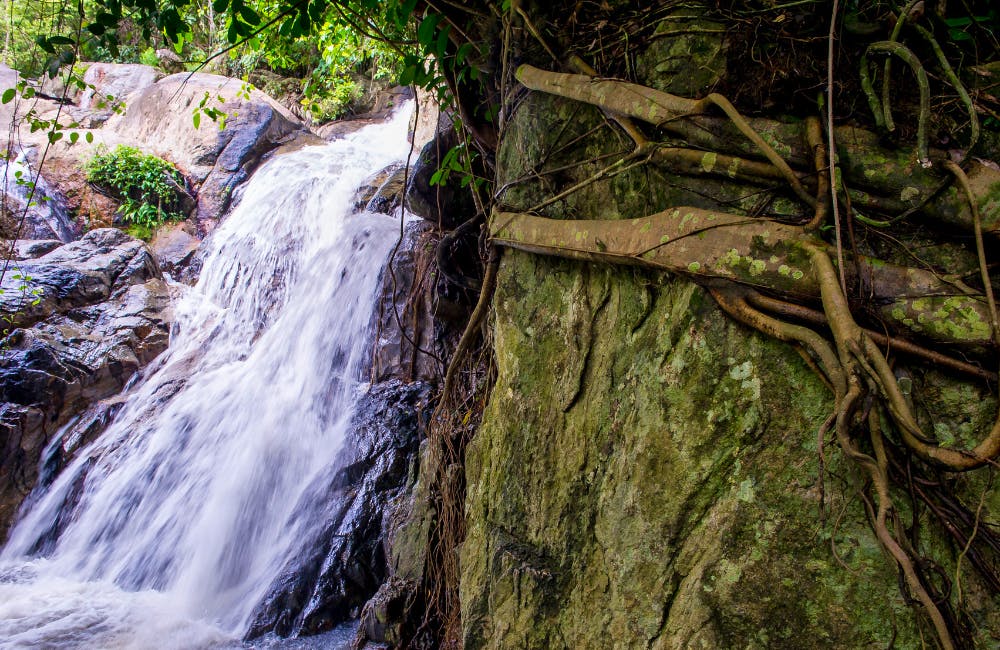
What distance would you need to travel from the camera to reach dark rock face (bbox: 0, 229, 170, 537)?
19.3 ft

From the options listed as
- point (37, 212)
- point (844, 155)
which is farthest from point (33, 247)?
point (844, 155)

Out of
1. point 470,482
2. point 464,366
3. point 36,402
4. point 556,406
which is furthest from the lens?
point 36,402

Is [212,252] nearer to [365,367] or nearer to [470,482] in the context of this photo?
[365,367]

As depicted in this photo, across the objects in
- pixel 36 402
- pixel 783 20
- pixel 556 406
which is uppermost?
pixel 783 20

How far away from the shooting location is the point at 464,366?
3.83 metres

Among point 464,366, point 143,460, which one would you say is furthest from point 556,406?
point 143,460

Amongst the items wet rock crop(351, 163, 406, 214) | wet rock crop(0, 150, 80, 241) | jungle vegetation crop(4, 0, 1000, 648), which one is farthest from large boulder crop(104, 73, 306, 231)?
jungle vegetation crop(4, 0, 1000, 648)

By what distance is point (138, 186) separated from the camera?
938 cm

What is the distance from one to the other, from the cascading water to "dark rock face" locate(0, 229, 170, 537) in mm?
321

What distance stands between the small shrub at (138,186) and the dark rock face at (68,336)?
4.59 feet

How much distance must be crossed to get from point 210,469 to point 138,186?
6387 millimetres

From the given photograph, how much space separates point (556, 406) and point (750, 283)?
95cm

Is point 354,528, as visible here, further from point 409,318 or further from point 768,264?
point 768,264

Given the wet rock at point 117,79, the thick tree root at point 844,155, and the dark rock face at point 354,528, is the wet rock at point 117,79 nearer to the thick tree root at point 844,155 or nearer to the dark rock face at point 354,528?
the dark rock face at point 354,528
